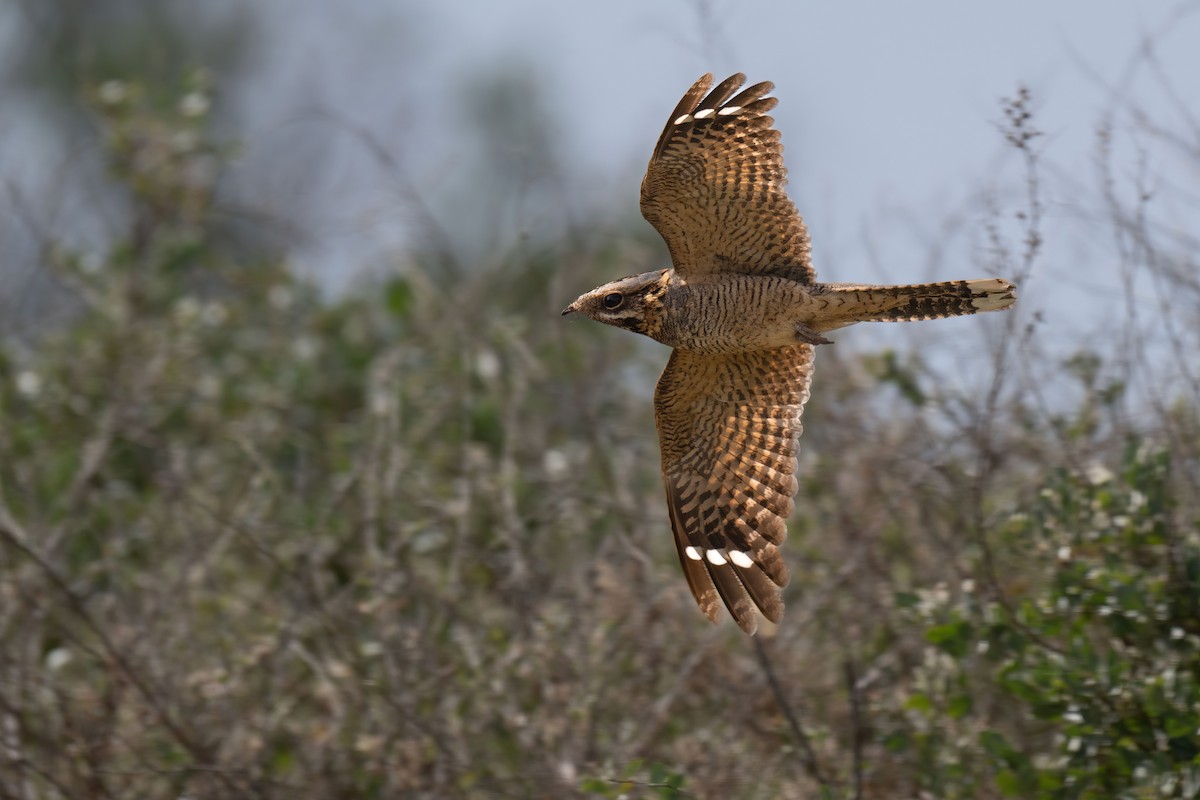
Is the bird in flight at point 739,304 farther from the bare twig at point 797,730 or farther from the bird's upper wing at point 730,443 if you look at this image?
the bare twig at point 797,730

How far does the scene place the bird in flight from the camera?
4324 mm

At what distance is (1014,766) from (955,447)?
3.87 ft

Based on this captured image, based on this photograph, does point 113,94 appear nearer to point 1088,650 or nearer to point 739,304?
point 739,304

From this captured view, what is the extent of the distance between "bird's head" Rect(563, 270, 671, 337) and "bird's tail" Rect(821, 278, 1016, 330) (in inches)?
17.4

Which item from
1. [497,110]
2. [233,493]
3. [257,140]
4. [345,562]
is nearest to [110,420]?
[233,493]

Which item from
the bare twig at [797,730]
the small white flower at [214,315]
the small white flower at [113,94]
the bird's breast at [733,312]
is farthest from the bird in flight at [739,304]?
the small white flower at [113,94]

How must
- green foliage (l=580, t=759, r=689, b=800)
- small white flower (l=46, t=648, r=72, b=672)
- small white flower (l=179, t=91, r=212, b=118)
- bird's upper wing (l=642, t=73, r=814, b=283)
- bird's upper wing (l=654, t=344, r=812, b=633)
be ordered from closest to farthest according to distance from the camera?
1. green foliage (l=580, t=759, r=689, b=800)
2. bird's upper wing (l=642, t=73, r=814, b=283)
3. bird's upper wing (l=654, t=344, r=812, b=633)
4. small white flower (l=46, t=648, r=72, b=672)
5. small white flower (l=179, t=91, r=212, b=118)

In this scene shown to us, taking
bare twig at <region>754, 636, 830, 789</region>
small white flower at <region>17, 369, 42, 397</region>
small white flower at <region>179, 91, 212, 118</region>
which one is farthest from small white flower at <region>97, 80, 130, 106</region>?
bare twig at <region>754, 636, 830, 789</region>

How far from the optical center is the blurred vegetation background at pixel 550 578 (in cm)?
418

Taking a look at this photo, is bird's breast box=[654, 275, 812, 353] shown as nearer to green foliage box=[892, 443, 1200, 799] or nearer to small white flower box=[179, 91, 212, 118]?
green foliage box=[892, 443, 1200, 799]

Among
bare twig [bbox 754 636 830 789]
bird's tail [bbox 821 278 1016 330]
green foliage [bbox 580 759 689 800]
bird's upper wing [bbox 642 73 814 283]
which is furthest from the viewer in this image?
bird's upper wing [bbox 642 73 814 283]

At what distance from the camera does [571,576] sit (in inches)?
208

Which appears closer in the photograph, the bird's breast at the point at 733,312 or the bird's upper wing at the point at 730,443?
the bird's breast at the point at 733,312

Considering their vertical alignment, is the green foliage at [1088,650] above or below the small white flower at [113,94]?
below
